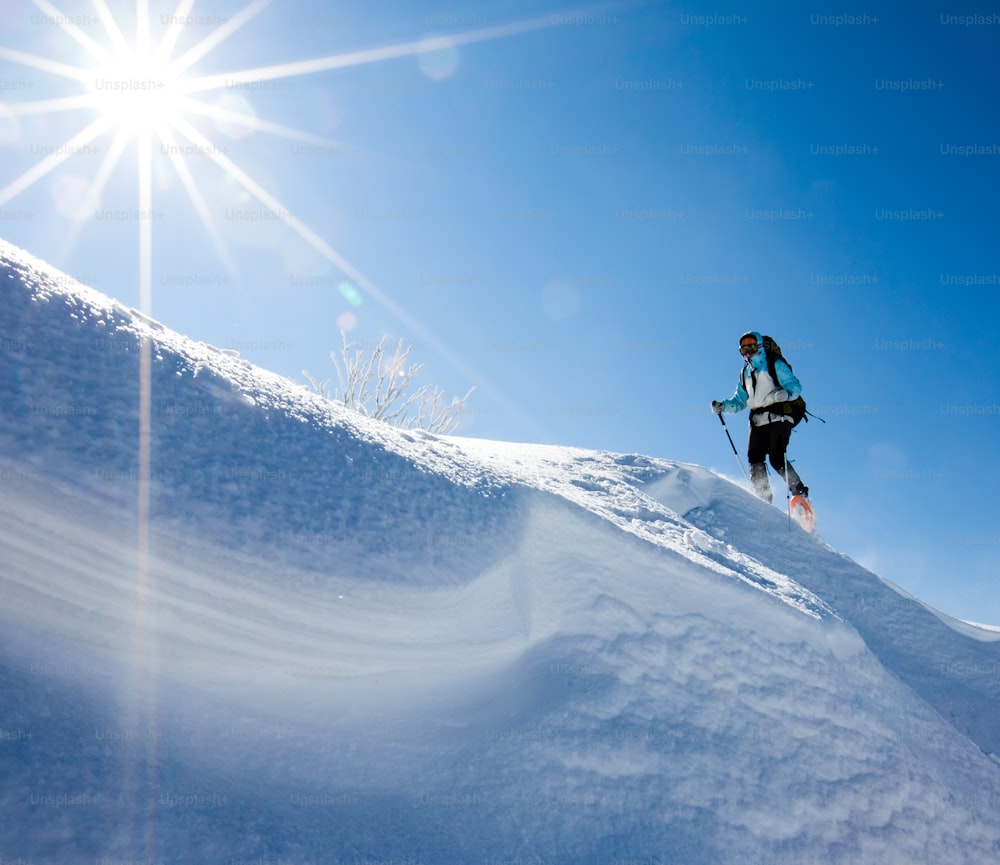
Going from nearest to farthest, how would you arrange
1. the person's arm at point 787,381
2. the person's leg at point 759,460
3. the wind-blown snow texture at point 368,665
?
the wind-blown snow texture at point 368,665 → the person's arm at point 787,381 → the person's leg at point 759,460

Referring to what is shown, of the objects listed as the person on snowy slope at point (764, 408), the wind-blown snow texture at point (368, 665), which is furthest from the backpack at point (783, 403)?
the wind-blown snow texture at point (368, 665)

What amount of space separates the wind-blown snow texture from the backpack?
2.88 meters

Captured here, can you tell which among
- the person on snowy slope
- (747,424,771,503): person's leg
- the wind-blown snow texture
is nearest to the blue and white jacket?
the person on snowy slope

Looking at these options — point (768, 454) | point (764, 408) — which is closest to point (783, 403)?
point (764, 408)

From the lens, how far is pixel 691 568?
3088mm

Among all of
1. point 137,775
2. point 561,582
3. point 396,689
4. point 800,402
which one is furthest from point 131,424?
point 800,402

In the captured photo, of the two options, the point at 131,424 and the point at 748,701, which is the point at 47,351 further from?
the point at 748,701

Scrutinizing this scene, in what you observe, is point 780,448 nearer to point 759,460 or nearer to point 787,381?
point 759,460

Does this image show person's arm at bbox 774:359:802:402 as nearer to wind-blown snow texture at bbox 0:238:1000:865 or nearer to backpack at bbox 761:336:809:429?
backpack at bbox 761:336:809:429

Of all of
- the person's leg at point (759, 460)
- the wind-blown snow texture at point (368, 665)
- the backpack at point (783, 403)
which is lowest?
the wind-blown snow texture at point (368, 665)

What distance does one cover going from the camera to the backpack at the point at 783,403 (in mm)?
5871

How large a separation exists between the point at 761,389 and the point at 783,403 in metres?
0.24

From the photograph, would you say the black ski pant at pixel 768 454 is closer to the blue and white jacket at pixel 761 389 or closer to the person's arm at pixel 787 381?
the blue and white jacket at pixel 761 389

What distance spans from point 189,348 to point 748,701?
126 inches
